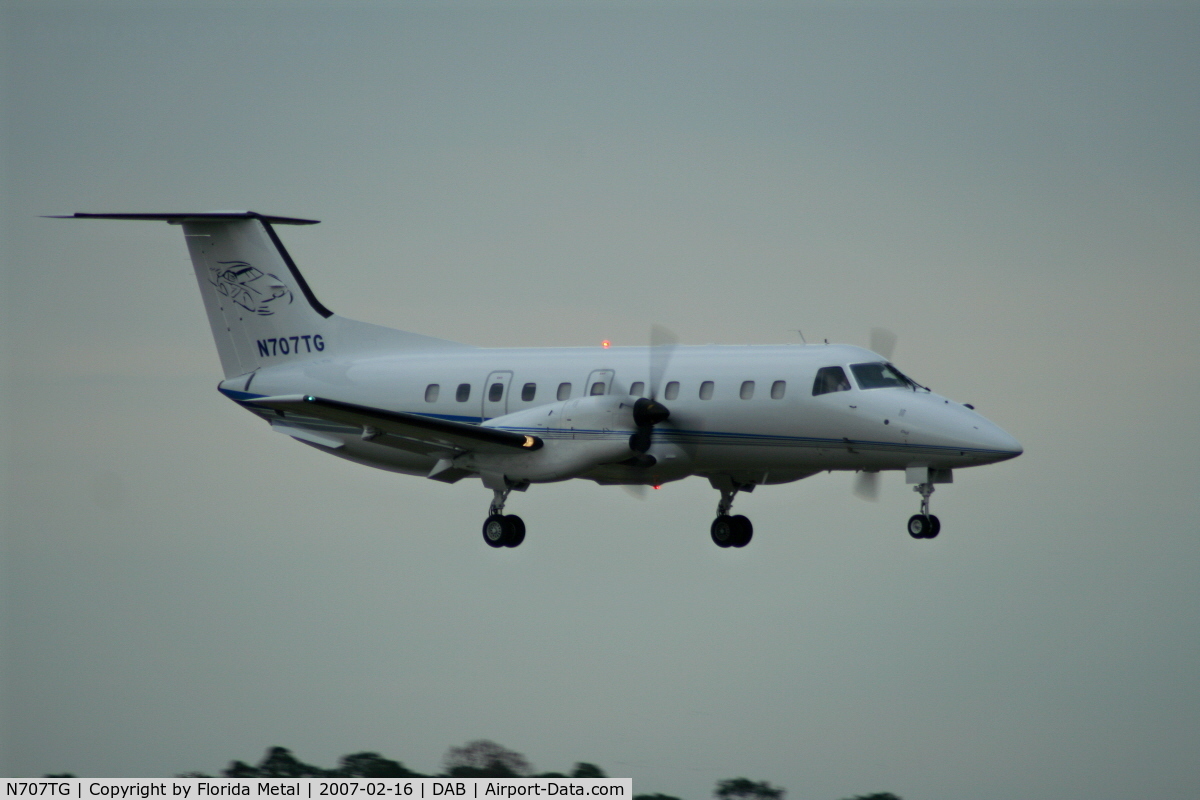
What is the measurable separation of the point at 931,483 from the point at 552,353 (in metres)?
A: 7.59

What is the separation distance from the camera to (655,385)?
2667 cm

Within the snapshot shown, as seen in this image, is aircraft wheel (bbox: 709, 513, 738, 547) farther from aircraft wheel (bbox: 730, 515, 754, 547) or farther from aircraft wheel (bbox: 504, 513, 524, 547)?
aircraft wheel (bbox: 504, 513, 524, 547)

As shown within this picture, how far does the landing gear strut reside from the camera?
24.6m

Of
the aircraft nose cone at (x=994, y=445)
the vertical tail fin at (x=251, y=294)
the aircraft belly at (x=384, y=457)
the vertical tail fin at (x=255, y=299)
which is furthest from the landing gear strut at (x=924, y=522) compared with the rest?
the vertical tail fin at (x=251, y=294)

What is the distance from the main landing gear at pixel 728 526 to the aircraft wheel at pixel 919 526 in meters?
4.72

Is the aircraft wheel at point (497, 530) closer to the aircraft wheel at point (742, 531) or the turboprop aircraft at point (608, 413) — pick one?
the turboprop aircraft at point (608, 413)

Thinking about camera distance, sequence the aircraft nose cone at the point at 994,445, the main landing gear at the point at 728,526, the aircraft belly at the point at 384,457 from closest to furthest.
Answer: the aircraft nose cone at the point at 994,445
the main landing gear at the point at 728,526
the aircraft belly at the point at 384,457

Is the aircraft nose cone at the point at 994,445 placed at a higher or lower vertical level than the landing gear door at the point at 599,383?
lower

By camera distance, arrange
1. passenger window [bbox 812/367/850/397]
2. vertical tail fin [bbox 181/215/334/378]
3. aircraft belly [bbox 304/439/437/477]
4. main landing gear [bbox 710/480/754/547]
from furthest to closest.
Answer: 1. vertical tail fin [bbox 181/215/334/378]
2. aircraft belly [bbox 304/439/437/477]
3. main landing gear [bbox 710/480/754/547]
4. passenger window [bbox 812/367/850/397]

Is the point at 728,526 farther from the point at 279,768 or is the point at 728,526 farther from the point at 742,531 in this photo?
the point at 279,768

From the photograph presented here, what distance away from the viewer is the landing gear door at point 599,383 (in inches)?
1071

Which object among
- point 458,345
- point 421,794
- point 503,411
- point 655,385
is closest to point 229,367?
point 458,345

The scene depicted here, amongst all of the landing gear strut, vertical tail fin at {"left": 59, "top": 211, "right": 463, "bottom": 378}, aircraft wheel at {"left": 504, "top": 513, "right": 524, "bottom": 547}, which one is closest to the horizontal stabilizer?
vertical tail fin at {"left": 59, "top": 211, "right": 463, "bottom": 378}

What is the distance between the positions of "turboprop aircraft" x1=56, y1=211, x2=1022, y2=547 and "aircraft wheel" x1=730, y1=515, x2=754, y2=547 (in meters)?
0.03
